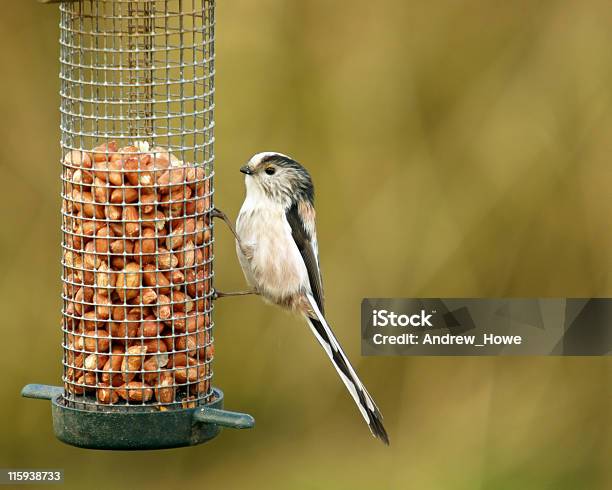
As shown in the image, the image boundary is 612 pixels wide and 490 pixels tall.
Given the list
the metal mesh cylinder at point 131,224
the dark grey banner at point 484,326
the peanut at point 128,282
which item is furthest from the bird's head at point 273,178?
the dark grey banner at point 484,326

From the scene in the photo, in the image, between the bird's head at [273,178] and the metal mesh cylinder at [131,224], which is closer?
the metal mesh cylinder at [131,224]

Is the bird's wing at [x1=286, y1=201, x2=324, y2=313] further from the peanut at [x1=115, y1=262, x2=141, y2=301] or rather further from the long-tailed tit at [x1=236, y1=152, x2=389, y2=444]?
the peanut at [x1=115, y1=262, x2=141, y2=301]

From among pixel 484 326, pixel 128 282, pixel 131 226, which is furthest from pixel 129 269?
pixel 484 326

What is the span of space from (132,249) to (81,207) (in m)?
0.27

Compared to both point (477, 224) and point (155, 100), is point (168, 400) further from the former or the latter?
point (477, 224)

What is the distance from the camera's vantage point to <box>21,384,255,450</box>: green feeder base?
233 inches

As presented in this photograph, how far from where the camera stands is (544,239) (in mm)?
8703

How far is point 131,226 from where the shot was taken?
6004mm

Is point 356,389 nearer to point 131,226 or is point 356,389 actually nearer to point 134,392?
point 134,392

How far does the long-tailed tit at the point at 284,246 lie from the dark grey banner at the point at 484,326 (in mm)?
1834

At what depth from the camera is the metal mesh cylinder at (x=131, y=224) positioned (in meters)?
6.02

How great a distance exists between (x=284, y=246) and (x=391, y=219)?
2042mm

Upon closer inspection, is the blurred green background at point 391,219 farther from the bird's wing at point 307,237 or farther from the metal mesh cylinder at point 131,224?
the metal mesh cylinder at point 131,224

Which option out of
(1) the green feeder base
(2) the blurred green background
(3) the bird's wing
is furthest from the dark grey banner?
(1) the green feeder base
